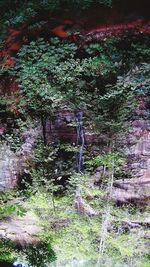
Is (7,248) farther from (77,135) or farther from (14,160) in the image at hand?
(77,135)

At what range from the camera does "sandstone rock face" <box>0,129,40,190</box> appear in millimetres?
5680

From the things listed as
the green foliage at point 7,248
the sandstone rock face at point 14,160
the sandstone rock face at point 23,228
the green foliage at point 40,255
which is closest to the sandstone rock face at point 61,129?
the sandstone rock face at point 14,160

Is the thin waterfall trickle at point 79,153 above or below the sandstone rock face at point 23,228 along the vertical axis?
above

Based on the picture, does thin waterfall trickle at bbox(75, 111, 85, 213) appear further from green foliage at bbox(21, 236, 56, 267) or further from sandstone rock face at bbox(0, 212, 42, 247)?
green foliage at bbox(21, 236, 56, 267)

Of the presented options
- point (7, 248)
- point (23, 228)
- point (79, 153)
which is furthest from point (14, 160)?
point (7, 248)

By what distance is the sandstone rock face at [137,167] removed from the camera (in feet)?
17.8

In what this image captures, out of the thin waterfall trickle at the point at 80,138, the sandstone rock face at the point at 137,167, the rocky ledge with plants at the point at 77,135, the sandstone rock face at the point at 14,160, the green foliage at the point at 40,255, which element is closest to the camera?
the rocky ledge with plants at the point at 77,135

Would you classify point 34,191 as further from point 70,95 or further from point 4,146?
point 70,95

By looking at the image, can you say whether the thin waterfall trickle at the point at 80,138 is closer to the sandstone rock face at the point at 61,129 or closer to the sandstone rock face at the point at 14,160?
→ the sandstone rock face at the point at 61,129

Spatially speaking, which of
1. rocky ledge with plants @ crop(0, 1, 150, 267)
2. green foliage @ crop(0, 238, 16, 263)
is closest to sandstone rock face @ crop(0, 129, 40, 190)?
Answer: rocky ledge with plants @ crop(0, 1, 150, 267)

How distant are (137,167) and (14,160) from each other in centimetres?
248

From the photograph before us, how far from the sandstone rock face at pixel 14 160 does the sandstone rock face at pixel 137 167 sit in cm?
186

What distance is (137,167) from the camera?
19.0 ft

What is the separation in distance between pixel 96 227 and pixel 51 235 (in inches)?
44.5
